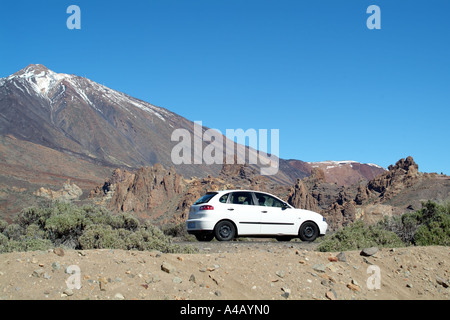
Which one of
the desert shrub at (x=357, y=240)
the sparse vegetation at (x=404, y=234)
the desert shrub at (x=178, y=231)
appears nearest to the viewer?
the desert shrub at (x=357, y=240)

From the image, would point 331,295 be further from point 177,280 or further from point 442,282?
point 442,282

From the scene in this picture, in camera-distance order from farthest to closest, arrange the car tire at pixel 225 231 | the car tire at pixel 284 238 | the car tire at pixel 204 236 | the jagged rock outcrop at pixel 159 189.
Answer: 1. the jagged rock outcrop at pixel 159 189
2. the car tire at pixel 284 238
3. the car tire at pixel 204 236
4. the car tire at pixel 225 231

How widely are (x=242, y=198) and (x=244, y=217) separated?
0.59 m

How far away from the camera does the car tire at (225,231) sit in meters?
12.6

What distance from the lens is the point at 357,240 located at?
10.2 metres

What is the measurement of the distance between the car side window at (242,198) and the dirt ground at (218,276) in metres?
4.26

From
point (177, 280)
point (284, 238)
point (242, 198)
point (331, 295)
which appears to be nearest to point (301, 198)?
point (284, 238)

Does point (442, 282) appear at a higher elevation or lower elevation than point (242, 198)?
lower

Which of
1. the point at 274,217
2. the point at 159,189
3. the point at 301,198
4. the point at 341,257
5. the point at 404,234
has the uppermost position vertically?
the point at 159,189

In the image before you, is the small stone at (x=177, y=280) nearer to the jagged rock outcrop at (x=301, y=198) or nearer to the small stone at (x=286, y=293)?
the small stone at (x=286, y=293)

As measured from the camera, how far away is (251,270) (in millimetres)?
7375

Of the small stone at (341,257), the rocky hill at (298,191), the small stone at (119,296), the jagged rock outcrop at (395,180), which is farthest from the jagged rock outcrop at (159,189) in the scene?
the small stone at (119,296)

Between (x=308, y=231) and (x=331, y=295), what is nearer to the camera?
(x=331, y=295)
